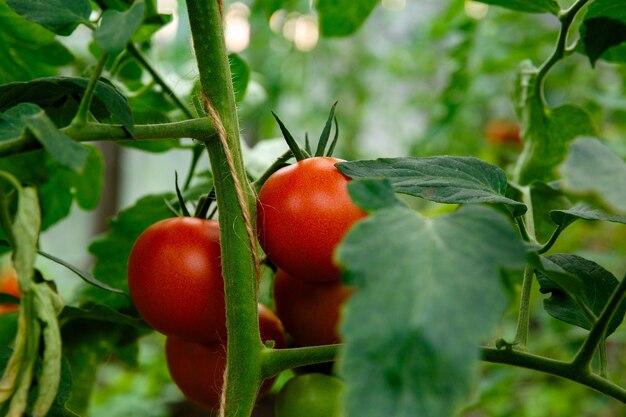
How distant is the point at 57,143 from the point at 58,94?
162 mm

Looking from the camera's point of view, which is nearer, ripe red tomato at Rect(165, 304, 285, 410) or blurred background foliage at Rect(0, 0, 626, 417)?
ripe red tomato at Rect(165, 304, 285, 410)

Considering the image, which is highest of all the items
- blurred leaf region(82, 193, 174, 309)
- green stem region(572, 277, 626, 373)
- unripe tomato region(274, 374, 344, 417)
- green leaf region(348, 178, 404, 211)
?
green leaf region(348, 178, 404, 211)

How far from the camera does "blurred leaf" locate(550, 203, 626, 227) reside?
0.43 meters

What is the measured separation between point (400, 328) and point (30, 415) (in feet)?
0.97

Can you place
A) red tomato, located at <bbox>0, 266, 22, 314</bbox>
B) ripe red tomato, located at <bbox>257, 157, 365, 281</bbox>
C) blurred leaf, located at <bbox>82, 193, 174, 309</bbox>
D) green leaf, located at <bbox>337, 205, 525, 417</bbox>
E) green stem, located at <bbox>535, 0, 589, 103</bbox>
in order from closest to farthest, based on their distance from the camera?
green leaf, located at <bbox>337, 205, 525, 417</bbox>
ripe red tomato, located at <bbox>257, 157, 365, 281</bbox>
green stem, located at <bbox>535, 0, 589, 103</bbox>
blurred leaf, located at <bbox>82, 193, 174, 309</bbox>
red tomato, located at <bbox>0, 266, 22, 314</bbox>

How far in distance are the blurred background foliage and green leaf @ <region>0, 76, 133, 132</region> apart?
11 centimetres

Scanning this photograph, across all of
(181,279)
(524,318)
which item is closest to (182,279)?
(181,279)

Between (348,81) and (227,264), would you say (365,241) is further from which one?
(348,81)

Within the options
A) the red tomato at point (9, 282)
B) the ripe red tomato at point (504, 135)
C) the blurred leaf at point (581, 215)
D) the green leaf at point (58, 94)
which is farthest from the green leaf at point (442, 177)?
the ripe red tomato at point (504, 135)

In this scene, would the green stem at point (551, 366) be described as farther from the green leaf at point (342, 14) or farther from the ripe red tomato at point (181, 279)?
the green leaf at point (342, 14)

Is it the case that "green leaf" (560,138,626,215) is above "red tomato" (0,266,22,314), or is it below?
above

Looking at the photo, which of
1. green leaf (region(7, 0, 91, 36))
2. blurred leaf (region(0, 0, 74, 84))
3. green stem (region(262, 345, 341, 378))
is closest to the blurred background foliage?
blurred leaf (region(0, 0, 74, 84))

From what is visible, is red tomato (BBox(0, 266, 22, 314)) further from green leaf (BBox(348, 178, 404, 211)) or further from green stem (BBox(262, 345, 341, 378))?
green leaf (BBox(348, 178, 404, 211))

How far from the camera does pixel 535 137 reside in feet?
2.45
